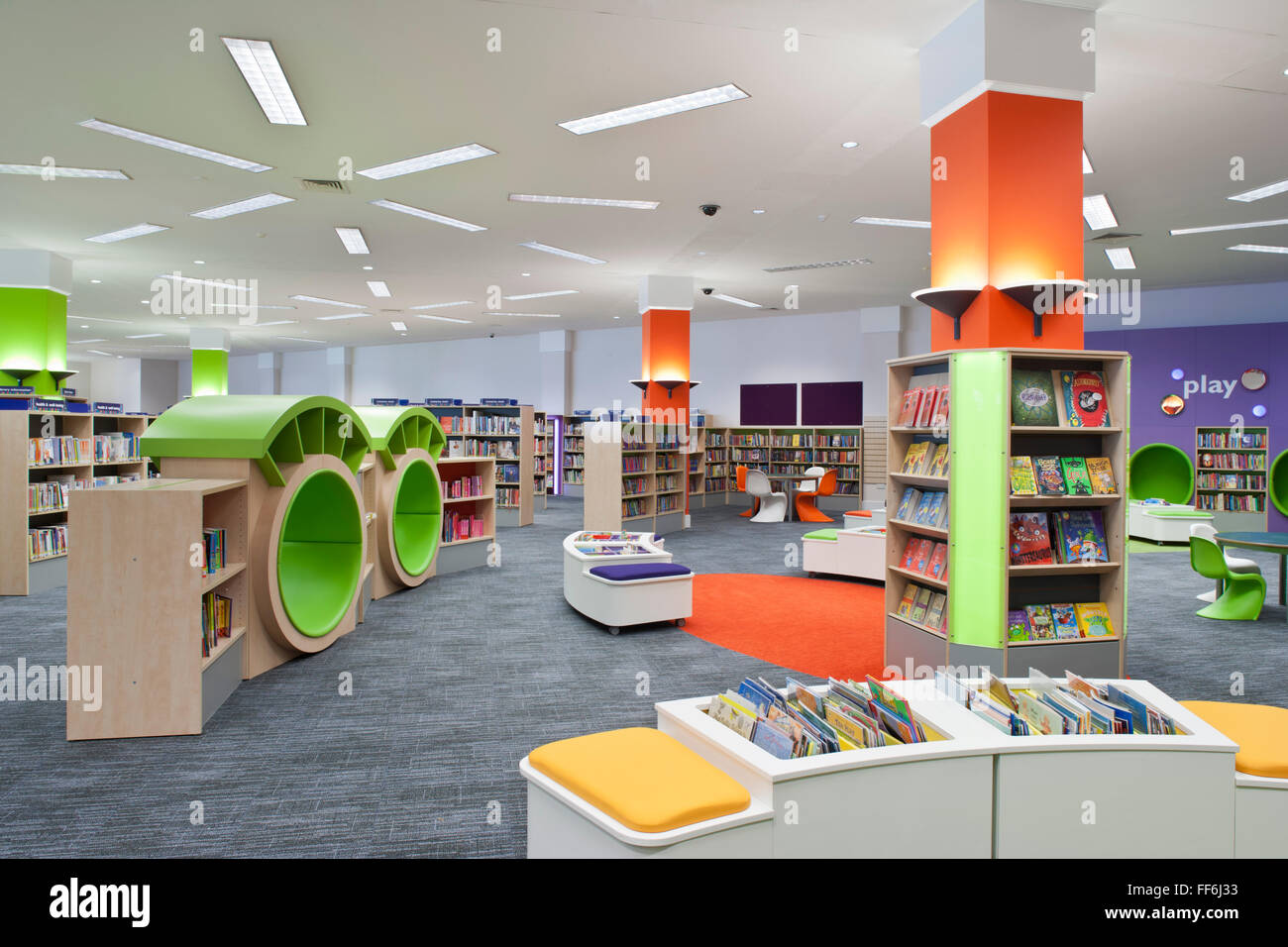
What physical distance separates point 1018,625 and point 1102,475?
1.06 m

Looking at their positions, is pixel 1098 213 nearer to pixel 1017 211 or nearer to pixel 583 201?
pixel 1017 211

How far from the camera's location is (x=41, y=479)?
8.46 m

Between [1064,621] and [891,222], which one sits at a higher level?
[891,222]

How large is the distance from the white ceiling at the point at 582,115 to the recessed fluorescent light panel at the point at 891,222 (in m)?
0.34

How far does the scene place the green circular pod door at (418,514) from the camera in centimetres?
845

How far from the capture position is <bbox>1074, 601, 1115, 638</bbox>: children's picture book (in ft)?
15.0

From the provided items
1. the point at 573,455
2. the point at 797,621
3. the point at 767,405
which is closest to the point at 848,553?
the point at 797,621

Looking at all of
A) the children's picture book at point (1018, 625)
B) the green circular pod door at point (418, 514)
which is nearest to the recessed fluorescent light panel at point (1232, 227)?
the children's picture book at point (1018, 625)

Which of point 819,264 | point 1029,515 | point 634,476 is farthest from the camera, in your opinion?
point 634,476

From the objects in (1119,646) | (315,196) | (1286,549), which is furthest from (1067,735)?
(315,196)

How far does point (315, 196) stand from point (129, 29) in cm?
344

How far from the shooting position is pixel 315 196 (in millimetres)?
8250

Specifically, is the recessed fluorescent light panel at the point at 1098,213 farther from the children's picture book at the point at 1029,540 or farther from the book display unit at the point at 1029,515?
the children's picture book at the point at 1029,540
